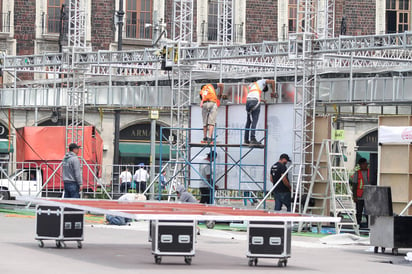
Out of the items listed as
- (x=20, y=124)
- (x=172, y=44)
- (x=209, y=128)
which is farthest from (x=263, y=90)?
(x=20, y=124)

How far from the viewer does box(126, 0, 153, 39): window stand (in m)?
64.8

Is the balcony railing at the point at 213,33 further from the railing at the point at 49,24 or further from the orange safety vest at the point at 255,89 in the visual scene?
the orange safety vest at the point at 255,89

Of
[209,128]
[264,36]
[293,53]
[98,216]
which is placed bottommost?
[98,216]

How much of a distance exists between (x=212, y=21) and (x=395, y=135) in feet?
140

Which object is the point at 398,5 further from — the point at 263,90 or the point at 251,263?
the point at 251,263

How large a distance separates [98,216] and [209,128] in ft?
14.8

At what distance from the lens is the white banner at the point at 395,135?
80.1 feet

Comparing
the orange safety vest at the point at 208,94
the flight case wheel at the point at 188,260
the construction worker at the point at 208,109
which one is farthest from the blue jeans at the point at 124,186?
the flight case wheel at the point at 188,260

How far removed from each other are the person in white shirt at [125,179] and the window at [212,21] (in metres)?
26.4

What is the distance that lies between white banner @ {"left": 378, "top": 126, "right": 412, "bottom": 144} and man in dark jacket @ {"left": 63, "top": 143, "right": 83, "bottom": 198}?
22.2 ft

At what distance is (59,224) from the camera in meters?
20.0

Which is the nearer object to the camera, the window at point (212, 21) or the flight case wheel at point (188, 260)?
the flight case wheel at point (188, 260)

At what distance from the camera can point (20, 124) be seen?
58500 millimetres

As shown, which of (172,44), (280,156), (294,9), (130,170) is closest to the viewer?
(280,156)
